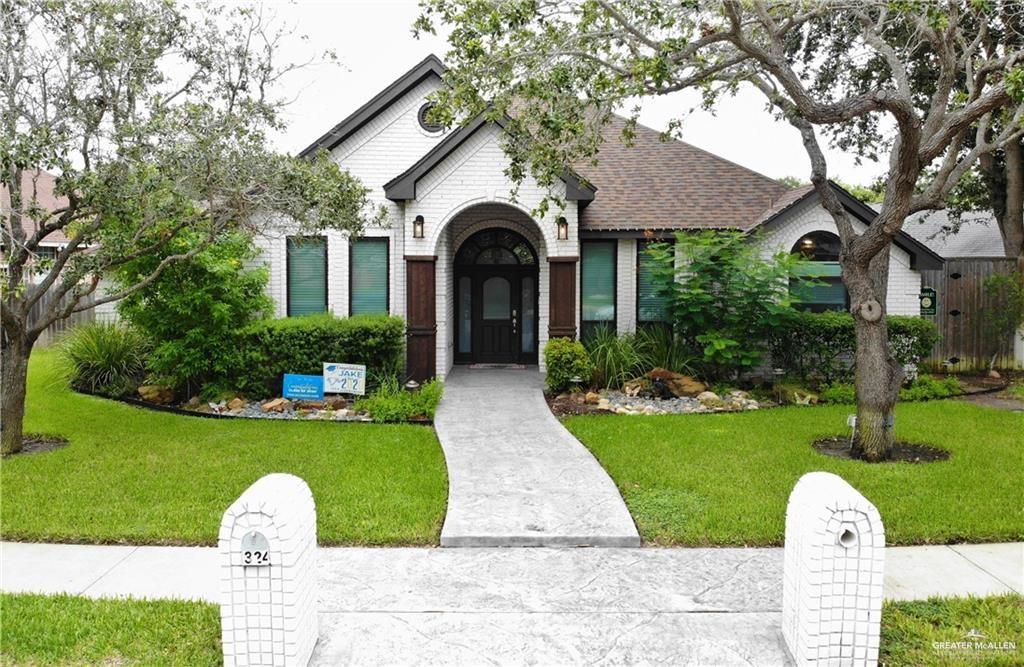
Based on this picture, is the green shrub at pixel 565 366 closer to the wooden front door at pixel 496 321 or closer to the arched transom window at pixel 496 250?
the wooden front door at pixel 496 321

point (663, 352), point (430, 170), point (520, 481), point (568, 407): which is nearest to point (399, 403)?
point (568, 407)

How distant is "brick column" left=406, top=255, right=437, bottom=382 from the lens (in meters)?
13.5

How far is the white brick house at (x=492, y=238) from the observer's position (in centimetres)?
1353

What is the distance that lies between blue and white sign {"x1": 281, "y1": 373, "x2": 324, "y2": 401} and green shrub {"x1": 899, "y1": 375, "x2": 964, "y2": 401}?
9799mm

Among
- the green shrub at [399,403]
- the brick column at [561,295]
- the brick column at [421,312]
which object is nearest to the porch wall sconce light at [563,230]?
the brick column at [561,295]

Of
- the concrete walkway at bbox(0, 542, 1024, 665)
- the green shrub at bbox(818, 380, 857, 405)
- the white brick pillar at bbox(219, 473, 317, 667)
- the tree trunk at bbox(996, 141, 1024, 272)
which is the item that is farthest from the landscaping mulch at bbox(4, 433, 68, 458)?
the tree trunk at bbox(996, 141, 1024, 272)

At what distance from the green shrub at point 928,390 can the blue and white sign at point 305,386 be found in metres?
9.80

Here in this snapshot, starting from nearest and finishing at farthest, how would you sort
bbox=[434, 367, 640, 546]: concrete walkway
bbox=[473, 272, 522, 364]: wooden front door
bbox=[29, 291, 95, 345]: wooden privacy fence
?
1. bbox=[434, 367, 640, 546]: concrete walkway
2. bbox=[473, 272, 522, 364]: wooden front door
3. bbox=[29, 291, 95, 345]: wooden privacy fence

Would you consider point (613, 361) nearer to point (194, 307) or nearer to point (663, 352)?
point (663, 352)

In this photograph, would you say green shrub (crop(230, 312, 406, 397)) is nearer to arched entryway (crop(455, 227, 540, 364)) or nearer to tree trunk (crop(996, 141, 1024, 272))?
arched entryway (crop(455, 227, 540, 364))

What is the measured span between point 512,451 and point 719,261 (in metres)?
6.24

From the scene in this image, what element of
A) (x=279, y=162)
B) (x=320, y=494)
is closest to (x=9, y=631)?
(x=320, y=494)

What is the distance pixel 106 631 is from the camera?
4664 mm

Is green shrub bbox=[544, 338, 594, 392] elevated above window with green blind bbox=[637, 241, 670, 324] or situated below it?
below
